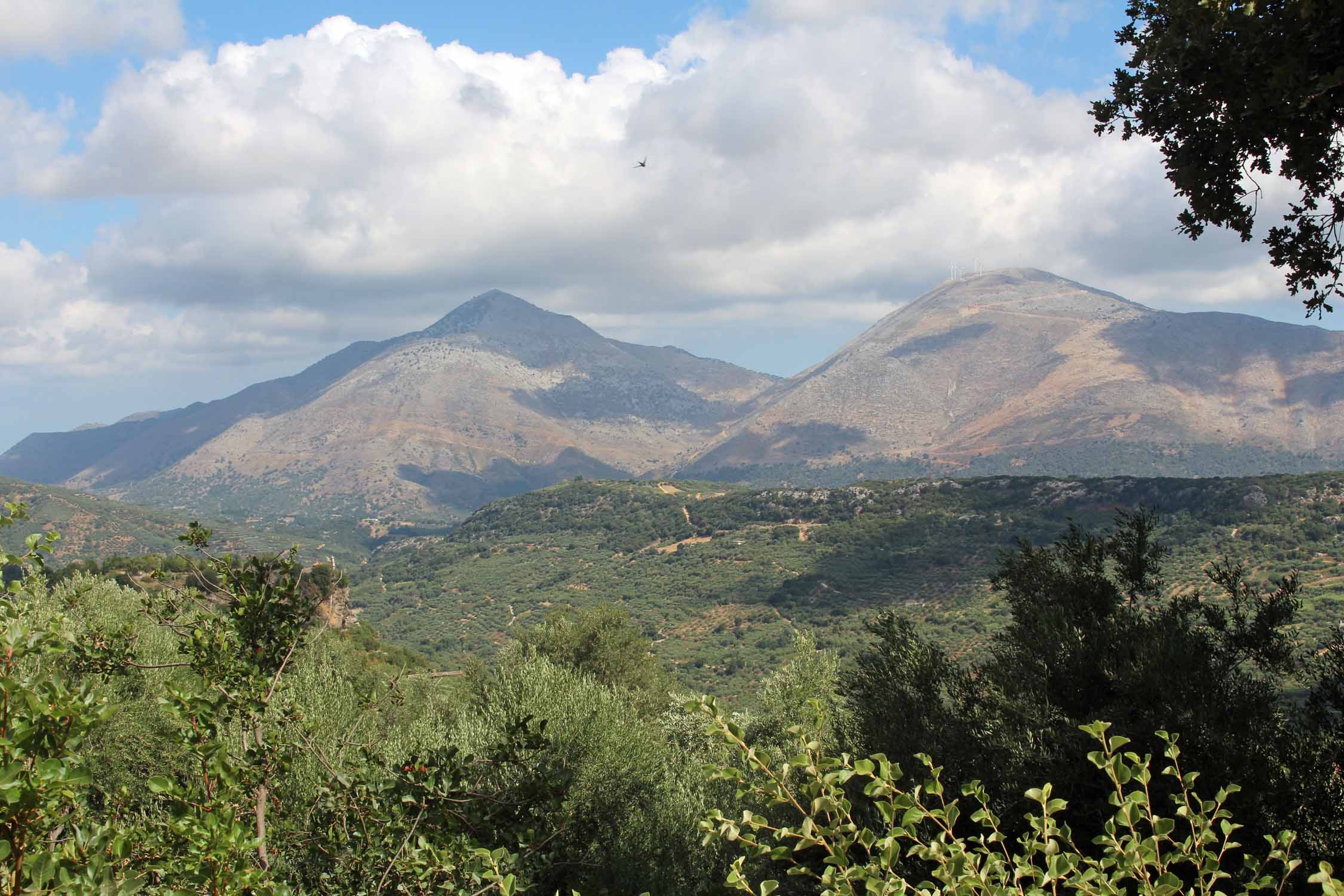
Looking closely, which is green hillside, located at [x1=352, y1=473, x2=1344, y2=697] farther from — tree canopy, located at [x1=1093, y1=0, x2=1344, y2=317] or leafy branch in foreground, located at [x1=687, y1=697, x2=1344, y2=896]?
leafy branch in foreground, located at [x1=687, y1=697, x2=1344, y2=896]

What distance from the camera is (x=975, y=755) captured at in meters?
10.1

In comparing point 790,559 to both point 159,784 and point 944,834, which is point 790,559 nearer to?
point 944,834

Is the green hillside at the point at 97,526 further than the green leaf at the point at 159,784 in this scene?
Yes

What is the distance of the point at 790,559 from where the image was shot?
106 meters

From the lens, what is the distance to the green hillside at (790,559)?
206ft

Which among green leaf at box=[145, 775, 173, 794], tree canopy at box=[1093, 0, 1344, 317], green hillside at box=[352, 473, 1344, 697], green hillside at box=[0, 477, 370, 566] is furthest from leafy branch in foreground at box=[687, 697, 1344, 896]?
green hillside at box=[0, 477, 370, 566]

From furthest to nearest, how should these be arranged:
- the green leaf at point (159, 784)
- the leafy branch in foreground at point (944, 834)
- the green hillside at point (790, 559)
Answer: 1. the green hillside at point (790, 559)
2. the green leaf at point (159, 784)
3. the leafy branch in foreground at point (944, 834)

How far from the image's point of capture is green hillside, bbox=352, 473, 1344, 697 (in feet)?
206

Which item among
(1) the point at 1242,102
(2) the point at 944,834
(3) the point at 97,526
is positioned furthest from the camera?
(3) the point at 97,526

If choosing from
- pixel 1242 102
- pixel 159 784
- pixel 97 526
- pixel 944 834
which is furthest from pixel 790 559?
pixel 97 526

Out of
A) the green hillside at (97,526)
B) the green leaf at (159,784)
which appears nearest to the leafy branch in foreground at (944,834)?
the green leaf at (159,784)

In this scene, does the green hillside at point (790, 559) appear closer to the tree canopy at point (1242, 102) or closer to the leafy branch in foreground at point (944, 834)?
the tree canopy at point (1242, 102)

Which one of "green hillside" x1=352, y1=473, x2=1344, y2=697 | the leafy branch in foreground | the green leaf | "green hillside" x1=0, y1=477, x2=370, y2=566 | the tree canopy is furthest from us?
"green hillside" x1=0, y1=477, x2=370, y2=566

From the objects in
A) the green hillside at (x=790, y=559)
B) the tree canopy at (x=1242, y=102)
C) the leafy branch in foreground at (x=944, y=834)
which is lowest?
the green hillside at (x=790, y=559)
